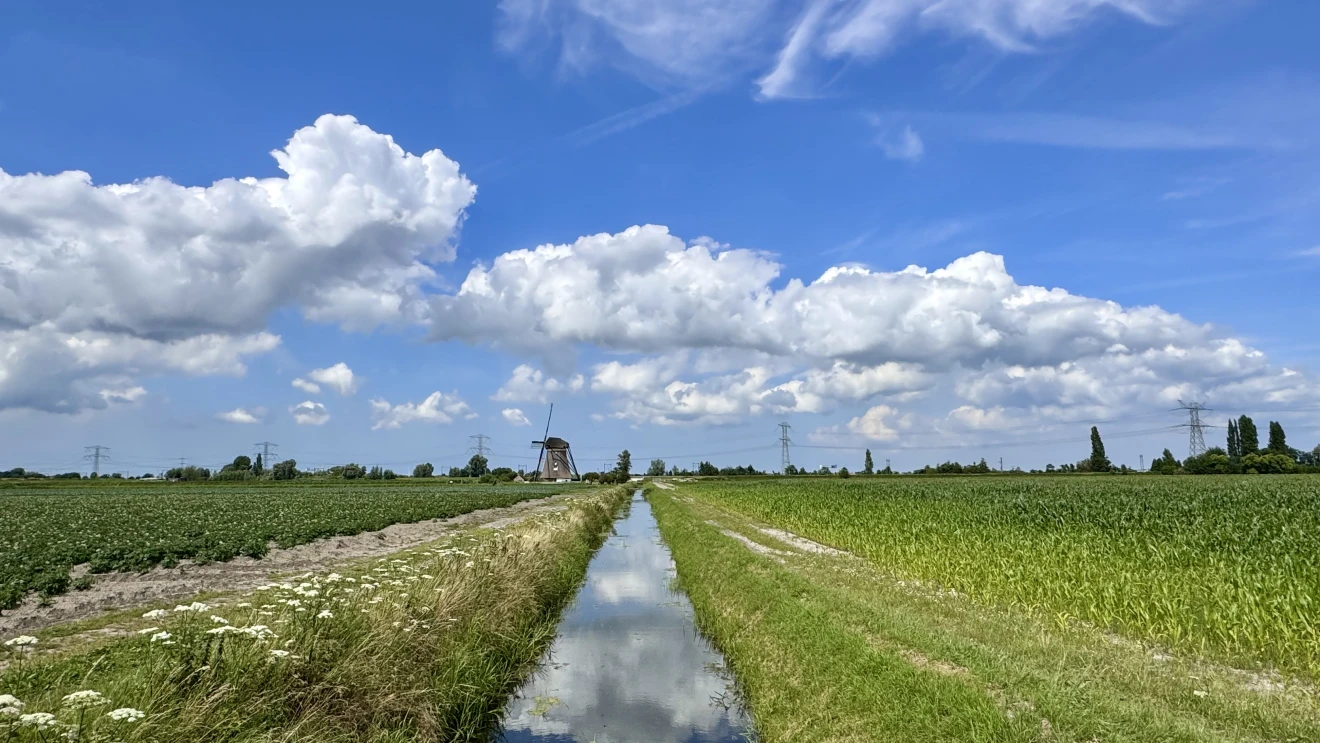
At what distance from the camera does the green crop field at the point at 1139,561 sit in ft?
35.3

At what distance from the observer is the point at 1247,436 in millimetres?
153375

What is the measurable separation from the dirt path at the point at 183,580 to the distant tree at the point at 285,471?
464 ft

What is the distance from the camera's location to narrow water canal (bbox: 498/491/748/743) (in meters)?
10.7

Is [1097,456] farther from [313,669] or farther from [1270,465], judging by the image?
[313,669]

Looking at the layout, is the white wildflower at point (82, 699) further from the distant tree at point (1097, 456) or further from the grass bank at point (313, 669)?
the distant tree at point (1097, 456)

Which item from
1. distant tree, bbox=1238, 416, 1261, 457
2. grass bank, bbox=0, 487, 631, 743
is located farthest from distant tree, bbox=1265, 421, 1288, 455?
grass bank, bbox=0, 487, 631, 743

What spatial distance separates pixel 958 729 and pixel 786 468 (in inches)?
7202

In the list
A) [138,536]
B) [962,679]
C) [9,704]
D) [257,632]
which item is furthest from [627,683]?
[138,536]

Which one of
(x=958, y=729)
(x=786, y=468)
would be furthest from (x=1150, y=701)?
(x=786, y=468)

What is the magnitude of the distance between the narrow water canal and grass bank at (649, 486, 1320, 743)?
706 millimetres

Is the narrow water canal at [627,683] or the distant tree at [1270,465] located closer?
the narrow water canal at [627,683]

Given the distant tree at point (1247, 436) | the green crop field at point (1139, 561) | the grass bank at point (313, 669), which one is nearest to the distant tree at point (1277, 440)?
the distant tree at point (1247, 436)

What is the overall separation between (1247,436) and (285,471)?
697 feet

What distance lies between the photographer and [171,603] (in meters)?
15.4
